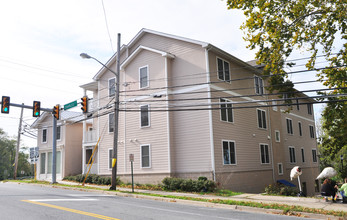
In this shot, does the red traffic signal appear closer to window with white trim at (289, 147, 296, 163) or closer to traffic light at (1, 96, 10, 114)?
traffic light at (1, 96, 10, 114)

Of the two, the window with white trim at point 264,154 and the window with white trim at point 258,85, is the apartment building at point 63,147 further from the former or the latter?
the window with white trim at point 264,154

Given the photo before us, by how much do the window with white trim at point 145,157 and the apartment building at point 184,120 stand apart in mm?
73

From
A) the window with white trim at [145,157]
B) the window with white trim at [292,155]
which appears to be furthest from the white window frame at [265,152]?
the window with white trim at [145,157]

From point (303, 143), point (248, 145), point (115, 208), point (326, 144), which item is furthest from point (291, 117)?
point (115, 208)

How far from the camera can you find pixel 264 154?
25.8 meters

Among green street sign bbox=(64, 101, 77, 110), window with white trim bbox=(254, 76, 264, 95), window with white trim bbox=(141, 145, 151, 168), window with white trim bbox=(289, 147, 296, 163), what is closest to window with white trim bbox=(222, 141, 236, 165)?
window with white trim bbox=(141, 145, 151, 168)

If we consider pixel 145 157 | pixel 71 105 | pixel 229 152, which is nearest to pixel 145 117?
pixel 145 157

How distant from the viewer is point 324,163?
153 ft

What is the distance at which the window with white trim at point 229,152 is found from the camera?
20969 mm

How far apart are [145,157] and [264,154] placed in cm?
1034

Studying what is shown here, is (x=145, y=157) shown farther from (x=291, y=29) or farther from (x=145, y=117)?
(x=291, y=29)

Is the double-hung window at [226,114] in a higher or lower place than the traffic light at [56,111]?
lower

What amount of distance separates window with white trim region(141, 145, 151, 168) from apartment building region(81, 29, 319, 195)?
0.24 ft

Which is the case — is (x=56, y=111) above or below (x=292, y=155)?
above
